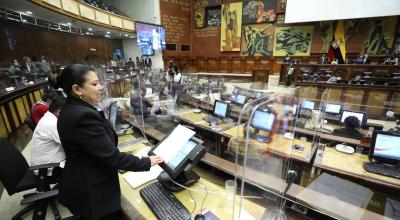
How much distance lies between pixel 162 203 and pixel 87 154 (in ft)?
1.73

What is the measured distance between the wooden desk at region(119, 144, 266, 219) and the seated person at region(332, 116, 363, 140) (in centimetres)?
260

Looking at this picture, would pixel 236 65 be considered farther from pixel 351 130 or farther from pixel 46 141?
pixel 46 141

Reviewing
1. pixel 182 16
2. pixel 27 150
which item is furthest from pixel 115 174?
pixel 182 16

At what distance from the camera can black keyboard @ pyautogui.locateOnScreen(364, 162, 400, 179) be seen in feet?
7.10

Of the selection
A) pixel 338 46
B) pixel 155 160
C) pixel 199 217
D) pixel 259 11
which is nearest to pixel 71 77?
pixel 155 160

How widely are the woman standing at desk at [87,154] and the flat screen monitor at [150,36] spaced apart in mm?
11177

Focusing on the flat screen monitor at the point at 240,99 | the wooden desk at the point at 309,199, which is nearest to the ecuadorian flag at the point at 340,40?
the flat screen monitor at the point at 240,99

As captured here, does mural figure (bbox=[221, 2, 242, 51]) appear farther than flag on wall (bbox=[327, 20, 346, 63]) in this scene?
Yes

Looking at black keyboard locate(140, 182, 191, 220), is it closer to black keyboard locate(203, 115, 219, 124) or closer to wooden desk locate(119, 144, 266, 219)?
wooden desk locate(119, 144, 266, 219)

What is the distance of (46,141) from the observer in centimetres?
202

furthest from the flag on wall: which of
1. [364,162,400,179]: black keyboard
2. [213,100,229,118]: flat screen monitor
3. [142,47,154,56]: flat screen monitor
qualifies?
[142,47,154,56]: flat screen monitor

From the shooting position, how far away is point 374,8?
25.3 ft

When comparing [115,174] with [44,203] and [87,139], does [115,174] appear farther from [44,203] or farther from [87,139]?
[44,203]

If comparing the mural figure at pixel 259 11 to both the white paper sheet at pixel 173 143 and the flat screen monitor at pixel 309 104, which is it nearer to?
the flat screen monitor at pixel 309 104
